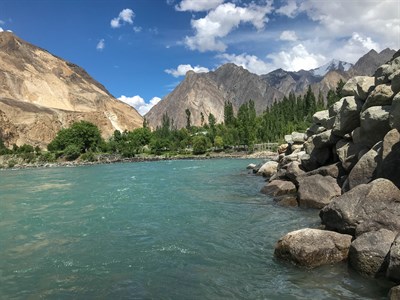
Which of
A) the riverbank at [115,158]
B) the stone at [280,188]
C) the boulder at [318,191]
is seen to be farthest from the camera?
the riverbank at [115,158]

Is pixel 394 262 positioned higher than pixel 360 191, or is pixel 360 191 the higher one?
pixel 360 191

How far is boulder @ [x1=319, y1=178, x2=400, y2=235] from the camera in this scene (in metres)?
14.1

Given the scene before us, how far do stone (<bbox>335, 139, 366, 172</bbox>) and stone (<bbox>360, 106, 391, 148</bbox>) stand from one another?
2.99 feet

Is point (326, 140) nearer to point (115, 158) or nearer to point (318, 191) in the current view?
point (318, 191)

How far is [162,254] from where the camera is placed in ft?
53.5

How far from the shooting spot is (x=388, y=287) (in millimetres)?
11633

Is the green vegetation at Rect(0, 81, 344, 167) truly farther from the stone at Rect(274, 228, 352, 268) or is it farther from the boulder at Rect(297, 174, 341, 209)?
the stone at Rect(274, 228, 352, 268)

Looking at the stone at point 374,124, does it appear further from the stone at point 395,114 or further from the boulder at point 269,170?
the boulder at point 269,170

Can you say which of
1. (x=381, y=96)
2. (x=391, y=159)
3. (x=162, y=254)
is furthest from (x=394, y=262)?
(x=381, y=96)

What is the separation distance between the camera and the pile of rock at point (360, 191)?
12.8 metres

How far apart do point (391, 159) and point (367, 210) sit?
3709 mm

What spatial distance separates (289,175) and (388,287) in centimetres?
2041

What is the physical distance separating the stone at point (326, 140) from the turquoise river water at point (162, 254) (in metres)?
6.13

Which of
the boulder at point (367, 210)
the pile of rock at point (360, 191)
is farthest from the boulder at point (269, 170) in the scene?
the boulder at point (367, 210)
